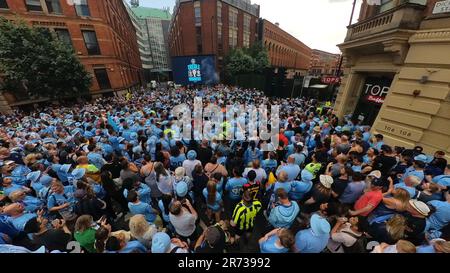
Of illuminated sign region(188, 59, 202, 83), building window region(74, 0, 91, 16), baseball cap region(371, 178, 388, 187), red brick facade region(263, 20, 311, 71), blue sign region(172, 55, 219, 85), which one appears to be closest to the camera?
baseball cap region(371, 178, 388, 187)

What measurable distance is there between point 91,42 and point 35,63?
24.0ft

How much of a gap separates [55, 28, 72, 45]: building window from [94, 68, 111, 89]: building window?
333 cm

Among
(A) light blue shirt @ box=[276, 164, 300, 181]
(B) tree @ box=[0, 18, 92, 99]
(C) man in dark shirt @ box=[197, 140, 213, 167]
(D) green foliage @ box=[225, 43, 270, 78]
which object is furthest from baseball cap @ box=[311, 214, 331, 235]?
(D) green foliage @ box=[225, 43, 270, 78]

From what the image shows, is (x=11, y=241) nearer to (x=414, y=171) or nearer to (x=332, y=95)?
(x=414, y=171)

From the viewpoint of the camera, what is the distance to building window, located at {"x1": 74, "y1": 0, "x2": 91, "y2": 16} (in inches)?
716

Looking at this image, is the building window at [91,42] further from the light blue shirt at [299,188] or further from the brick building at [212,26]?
the light blue shirt at [299,188]

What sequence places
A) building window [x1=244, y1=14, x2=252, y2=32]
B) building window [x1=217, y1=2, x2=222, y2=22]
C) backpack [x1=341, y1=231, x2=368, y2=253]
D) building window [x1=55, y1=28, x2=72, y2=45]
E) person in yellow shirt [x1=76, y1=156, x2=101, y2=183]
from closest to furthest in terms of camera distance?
backpack [x1=341, y1=231, x2=368, y2=253], person in yellow shirt [x1=76, y1=156, x2=101, y2=183], building window [x1=55, y1=28, x2=72, y2=45], building window [x1=217, y1=2, x2=222, y2=22], building window [x1=244, y1=14, x2=252, y2=32]

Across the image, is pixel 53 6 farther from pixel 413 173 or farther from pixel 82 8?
pixel 413 173

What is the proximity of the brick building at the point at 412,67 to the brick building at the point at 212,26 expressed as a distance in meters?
29.9

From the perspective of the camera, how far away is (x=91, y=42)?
64.0 feet

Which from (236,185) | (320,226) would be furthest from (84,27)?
(320,226)

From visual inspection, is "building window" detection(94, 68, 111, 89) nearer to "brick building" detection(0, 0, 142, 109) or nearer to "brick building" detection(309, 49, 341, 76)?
"brick building" detection(0, 0, 142, 109)

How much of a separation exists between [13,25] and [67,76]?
14.5 feet
